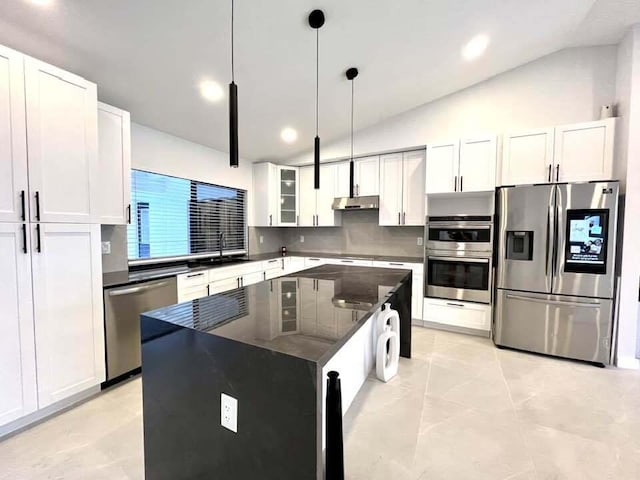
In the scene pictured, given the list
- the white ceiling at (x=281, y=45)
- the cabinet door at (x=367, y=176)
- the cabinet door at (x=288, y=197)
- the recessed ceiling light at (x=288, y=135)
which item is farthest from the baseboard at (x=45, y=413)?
the cabinet door at (x=367, y=176)

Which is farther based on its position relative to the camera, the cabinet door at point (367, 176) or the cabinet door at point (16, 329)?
the cabinet door at point (367, 176)

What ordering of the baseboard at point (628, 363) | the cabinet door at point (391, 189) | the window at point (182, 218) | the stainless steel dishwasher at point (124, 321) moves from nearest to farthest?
the stainless steel dishwasher at point (124, 321) < the baseboard at point (628, 363) < the window at point (182, 218) < the cabinet door at point (391, 189)

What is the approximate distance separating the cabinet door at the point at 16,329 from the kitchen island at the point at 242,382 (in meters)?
1.19

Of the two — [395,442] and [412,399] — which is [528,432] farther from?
[395,442]

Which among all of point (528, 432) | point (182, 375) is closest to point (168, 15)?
point (182, 375)

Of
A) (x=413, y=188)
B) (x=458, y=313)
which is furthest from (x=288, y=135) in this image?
(x=458, y=313)

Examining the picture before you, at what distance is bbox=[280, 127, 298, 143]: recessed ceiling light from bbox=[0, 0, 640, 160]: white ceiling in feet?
0.59

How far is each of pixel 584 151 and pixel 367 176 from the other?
251 centimetres

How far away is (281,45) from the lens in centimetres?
248

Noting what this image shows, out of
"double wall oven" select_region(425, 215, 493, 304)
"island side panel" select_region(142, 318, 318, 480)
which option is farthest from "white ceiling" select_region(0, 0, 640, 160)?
"island side panel" select_region(142, 318, 318, 480)

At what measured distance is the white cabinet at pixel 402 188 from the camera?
13.5ft

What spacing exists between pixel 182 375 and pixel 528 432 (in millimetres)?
2232

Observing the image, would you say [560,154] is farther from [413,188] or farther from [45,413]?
[45,413]

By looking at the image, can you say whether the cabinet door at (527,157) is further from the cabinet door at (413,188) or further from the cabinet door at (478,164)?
the cabinet door at (413,188)
